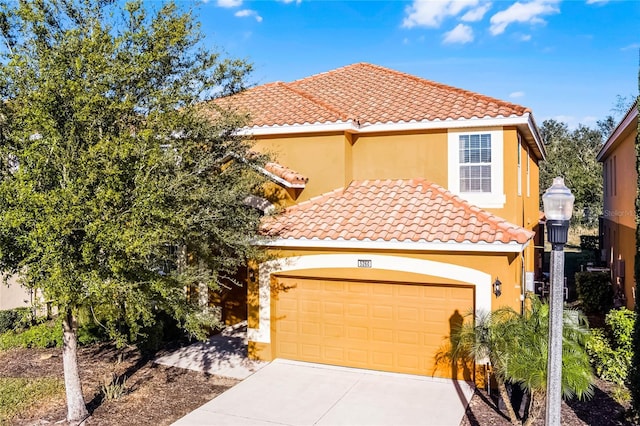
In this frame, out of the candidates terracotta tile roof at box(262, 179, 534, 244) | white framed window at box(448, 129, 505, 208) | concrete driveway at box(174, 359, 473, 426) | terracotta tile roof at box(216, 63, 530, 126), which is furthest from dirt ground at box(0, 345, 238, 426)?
white framed window at box(448, 129, 505, 208)

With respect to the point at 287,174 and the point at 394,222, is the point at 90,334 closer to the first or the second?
the point at 287,174

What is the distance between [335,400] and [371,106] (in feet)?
29.8

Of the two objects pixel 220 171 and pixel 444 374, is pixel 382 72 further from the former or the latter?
pixel 444 374

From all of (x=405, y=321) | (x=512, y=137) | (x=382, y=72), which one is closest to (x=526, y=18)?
(x=382, y=72)

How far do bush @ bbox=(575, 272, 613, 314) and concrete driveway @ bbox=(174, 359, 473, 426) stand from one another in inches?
386

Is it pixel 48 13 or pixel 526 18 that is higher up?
pixel 526 18

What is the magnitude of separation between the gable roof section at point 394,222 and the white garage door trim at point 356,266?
1.33 ft

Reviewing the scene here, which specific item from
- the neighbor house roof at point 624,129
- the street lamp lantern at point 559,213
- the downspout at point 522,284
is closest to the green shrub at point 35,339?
the downspout at point 522,284

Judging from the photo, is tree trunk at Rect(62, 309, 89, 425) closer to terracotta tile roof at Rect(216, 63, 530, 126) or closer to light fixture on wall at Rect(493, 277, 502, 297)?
terracotta tile roof at Rect(216, 63, 530, 126)

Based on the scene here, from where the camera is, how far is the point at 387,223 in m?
12.3

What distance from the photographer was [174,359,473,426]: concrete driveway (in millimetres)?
9414

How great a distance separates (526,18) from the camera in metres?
17.5

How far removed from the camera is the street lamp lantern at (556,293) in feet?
18.2

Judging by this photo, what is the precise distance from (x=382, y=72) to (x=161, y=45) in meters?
11.5
